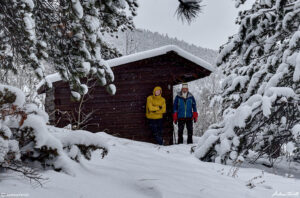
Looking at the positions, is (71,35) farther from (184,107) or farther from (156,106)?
(184,107)

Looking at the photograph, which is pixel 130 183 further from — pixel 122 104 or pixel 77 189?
pixel 122 104

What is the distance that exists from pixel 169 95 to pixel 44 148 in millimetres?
8694

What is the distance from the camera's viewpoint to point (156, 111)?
988 cm

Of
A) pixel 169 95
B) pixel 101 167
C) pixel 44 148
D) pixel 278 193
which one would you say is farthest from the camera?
pixel 169 95

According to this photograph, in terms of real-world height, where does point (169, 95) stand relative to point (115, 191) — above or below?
above

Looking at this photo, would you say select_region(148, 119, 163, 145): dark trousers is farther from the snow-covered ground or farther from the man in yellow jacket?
the snow-covered ground

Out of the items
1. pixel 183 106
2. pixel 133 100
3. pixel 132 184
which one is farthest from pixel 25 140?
pixel 133 100

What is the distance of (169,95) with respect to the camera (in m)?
10.9

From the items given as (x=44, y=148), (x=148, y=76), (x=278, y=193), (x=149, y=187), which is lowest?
(x=278, y=193)

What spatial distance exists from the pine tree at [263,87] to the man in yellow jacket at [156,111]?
4.23m

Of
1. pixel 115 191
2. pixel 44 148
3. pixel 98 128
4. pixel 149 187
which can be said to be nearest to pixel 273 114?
pixel 149 187

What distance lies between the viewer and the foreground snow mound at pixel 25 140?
2.16 m

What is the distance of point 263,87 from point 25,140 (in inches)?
151

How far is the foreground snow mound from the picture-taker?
2.16 m
